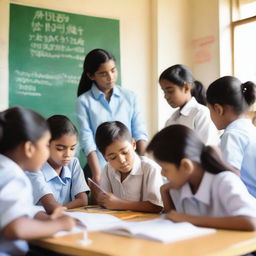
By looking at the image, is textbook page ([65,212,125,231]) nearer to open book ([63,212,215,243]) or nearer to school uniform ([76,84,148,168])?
open book ([63,212,215,243])

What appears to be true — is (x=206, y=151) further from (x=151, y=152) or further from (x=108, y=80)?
(x=108, y=80)

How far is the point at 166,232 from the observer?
1334mm

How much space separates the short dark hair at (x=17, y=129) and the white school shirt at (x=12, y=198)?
0.05m

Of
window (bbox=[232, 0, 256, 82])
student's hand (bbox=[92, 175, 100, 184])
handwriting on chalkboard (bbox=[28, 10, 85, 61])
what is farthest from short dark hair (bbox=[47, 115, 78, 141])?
window (bbox=[232, 0, 256, 82])

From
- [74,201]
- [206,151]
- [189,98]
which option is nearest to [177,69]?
[189,98]

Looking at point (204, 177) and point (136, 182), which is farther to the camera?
point (136, 182)

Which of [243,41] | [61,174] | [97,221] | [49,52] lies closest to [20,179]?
[97,221]

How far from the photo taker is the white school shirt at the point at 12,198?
1299 mm

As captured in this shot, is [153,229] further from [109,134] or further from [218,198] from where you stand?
[109,134]

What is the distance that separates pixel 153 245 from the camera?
4.05 feet

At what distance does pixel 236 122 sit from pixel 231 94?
138 millimetres

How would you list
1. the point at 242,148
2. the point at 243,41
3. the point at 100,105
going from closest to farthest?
the point at 242,148, the point at 100,105, the point at 243,41

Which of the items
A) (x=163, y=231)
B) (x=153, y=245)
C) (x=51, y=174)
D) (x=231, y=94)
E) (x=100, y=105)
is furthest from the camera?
(x=100, y=105)

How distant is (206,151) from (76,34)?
2467 mm
